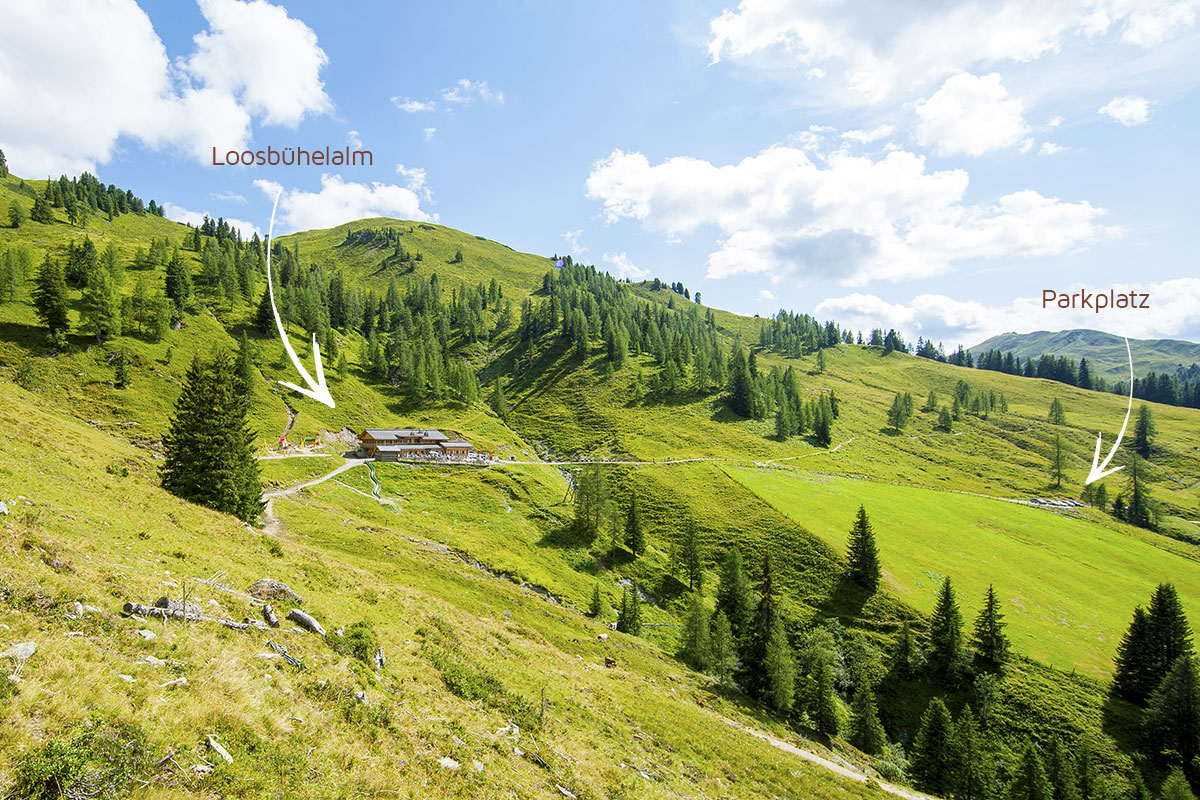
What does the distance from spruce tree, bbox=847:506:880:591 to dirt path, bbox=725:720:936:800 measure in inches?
1544

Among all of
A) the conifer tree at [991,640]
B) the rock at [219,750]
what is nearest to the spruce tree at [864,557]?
the conifer tree at [991,640]

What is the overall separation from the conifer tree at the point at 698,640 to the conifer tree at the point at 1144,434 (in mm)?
222197

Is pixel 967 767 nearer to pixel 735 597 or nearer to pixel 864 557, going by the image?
pixel 735 597

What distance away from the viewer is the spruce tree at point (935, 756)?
46.8 metres

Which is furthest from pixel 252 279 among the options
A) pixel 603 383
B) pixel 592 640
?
pixel 592 640

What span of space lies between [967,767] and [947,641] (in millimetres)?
22564

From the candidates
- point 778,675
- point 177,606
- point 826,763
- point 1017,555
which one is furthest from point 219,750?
point 1017,555

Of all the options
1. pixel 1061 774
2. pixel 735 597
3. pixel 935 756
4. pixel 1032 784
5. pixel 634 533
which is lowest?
pixel 1061 774

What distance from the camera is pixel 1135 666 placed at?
6281cm

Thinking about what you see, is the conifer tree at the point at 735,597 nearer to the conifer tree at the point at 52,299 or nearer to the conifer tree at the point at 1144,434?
the conifer tree at the point at 52,299

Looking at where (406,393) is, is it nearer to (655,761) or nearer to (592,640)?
(592,640)

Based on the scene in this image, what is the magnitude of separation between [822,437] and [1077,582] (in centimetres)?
7587

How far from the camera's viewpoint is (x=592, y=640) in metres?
46.8

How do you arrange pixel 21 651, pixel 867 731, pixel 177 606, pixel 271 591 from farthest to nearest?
pixel 867 731
pixel 271 591
pixel 177 606
pixel 21 651
